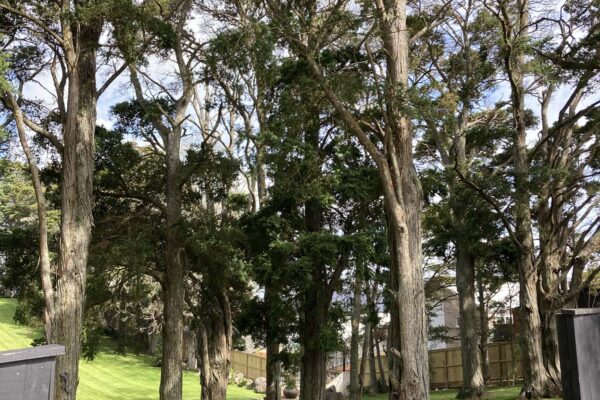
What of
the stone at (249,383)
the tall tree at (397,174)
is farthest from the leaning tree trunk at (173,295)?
the stone at (249,383)

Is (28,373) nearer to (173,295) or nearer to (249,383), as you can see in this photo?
(173,295)

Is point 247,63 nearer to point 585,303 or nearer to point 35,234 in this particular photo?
point 35,234

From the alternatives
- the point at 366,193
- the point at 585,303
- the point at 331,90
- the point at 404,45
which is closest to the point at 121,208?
the point at 366,193

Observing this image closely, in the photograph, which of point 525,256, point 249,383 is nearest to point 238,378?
point 249,383

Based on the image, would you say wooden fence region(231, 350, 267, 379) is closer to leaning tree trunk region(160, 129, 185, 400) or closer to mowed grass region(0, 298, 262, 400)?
mowed grass region(0, 298, 262, 400)

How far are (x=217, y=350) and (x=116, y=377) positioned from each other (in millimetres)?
17914

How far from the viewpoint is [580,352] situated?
4129 mm

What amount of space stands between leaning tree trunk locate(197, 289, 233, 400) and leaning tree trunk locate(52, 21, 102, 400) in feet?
21.1

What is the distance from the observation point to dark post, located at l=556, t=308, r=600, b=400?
4.12 meters

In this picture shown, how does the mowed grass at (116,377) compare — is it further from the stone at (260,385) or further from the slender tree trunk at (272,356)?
the slender tree trunk at (272,356)

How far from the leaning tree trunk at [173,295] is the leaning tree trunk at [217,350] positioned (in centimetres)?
170

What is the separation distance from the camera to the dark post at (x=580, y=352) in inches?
162

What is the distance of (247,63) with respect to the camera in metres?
11.3

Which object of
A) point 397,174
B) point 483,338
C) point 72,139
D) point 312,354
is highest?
point 72,139
